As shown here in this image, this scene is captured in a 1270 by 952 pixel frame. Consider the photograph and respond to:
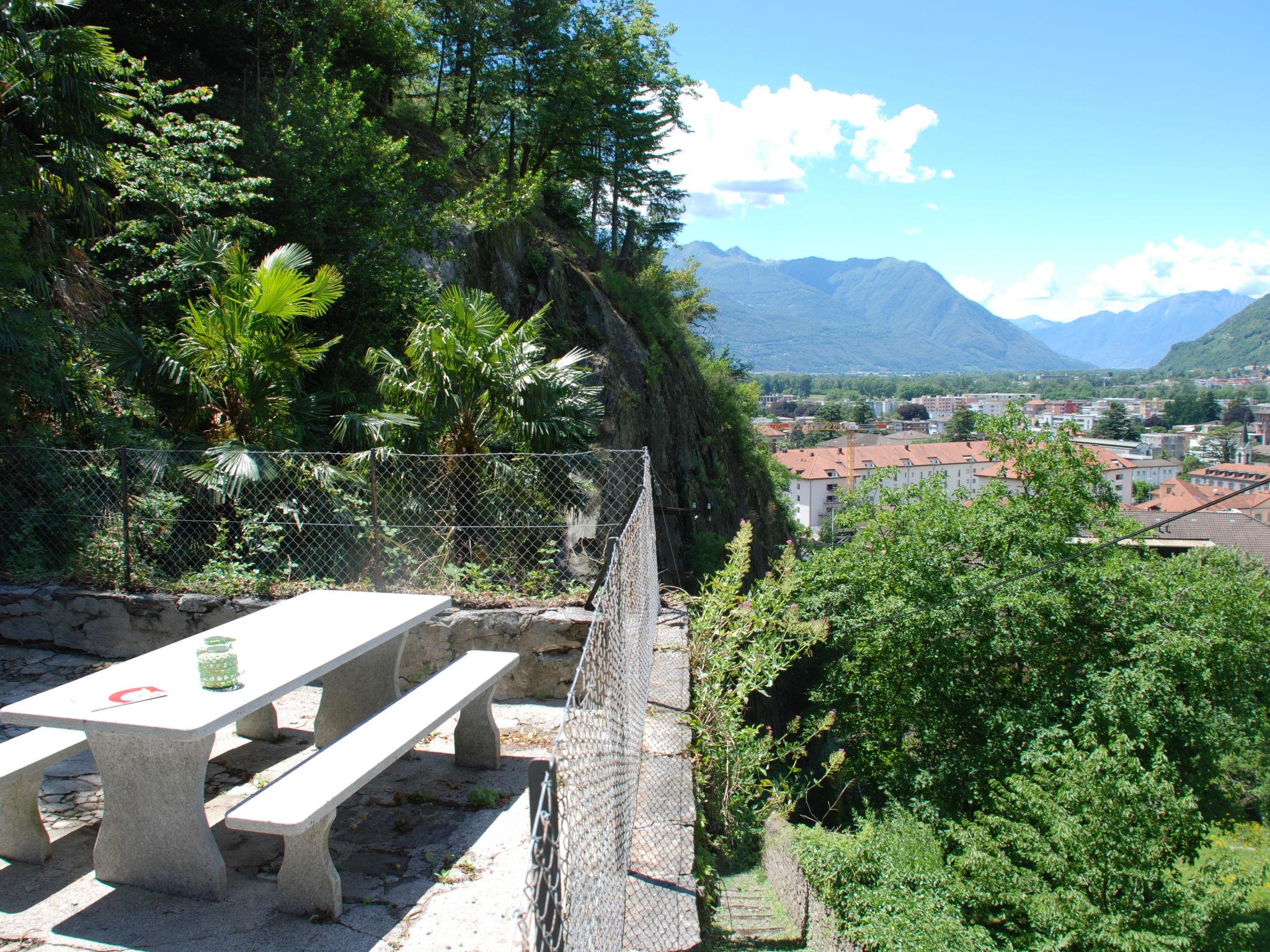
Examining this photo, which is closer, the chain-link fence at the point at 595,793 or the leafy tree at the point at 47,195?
the chain-link fence at the point at 595,793

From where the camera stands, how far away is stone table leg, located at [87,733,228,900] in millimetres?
3184

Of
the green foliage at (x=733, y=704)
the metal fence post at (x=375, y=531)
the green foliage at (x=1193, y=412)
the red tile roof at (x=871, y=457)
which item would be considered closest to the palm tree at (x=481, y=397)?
the metal fence post at (x=375, y=531)

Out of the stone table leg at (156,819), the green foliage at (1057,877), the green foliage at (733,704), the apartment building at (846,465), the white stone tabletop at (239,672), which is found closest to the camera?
the white stone tabletop at (239,672)

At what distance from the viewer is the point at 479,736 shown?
4.46 meters

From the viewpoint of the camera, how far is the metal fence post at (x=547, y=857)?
61.2 inches

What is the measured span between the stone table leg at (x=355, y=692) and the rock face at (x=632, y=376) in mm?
6137

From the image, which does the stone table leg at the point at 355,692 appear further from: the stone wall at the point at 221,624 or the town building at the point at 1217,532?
the town building at the point at 1217,532

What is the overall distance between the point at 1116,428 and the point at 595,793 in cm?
14346

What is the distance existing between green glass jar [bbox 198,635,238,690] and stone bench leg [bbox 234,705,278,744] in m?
1.49

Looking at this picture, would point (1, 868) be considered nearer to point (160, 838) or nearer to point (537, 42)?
point (160, 838)

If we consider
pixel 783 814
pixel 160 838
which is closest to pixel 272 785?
pixel 160 838

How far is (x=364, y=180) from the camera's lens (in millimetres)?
10289

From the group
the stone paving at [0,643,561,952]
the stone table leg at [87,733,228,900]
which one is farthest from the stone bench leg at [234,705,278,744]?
the stone table leg at [87,733,228,900]

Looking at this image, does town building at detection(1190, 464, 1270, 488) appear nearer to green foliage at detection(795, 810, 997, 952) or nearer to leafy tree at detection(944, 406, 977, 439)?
leafy tree at detection(944, 406, 977, 439)
